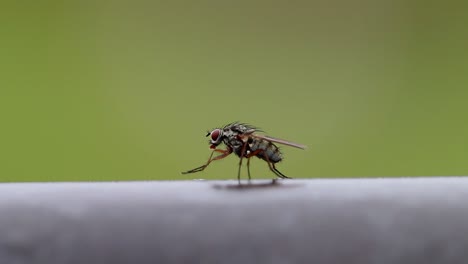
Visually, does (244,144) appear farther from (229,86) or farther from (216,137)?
(229,86)

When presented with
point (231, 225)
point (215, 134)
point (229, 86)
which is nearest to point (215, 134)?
point (215, 134)

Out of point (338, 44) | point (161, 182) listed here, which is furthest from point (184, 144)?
point (161, 182)

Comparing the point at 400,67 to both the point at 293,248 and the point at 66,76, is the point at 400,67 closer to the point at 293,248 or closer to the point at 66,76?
the point at 66,76

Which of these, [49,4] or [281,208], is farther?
[49,4]

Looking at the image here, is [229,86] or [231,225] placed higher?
[229,86]

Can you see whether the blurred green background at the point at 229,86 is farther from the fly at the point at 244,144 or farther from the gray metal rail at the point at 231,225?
the gray metal rail at the point at 231,225

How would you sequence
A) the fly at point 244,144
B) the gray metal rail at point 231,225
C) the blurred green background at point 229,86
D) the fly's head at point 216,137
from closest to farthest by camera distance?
1. the gray metal rail at point 231,225
2. the fly at point 244,144
3. the fly's head at point 216,137
4. the blurred green background at point 229,86

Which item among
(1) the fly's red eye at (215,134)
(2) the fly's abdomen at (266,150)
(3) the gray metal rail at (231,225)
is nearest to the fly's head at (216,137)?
(1) the fly's red eye at (215,134)
